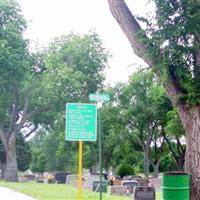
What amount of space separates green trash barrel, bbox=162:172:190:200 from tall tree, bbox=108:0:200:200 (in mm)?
739

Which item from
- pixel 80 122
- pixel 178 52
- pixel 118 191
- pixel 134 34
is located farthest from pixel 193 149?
pixel 118 191

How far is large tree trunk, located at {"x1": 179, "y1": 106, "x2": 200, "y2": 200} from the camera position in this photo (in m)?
12.5

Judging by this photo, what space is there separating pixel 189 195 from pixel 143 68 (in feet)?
11.1

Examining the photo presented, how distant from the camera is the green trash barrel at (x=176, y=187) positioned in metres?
11.8

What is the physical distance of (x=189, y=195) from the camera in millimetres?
12383

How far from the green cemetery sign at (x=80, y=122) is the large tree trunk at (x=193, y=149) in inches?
96.8

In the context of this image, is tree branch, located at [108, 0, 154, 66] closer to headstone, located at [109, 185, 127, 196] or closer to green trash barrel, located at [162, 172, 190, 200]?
green trash barrel, located at [162, 172, 190, 200]

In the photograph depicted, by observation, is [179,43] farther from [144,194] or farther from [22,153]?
[22,153]

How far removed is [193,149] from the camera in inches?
495

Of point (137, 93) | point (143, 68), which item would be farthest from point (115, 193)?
point (137, 93)

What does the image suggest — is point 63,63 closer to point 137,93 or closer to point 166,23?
point 137,93

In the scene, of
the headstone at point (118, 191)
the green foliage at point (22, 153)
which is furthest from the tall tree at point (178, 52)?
the green foliage at point (22, 153)

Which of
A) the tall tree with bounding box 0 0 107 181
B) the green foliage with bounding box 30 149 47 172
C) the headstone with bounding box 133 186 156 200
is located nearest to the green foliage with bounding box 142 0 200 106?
the headstone with bounding box 133 186 156 200

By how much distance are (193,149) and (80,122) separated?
9.27 ft
